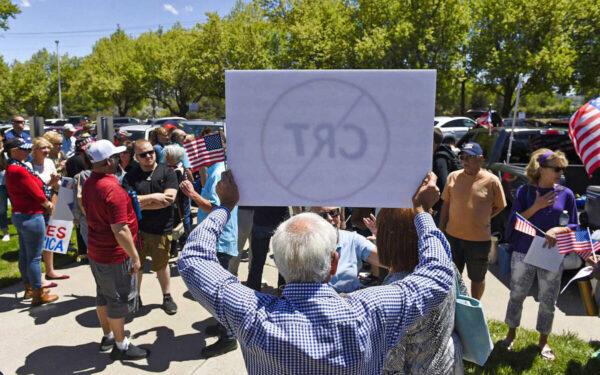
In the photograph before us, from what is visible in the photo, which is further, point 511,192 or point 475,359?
point 511,192

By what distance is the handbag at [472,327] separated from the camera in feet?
6.76

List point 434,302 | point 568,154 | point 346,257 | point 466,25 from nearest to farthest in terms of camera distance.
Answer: point 434,302
point 346,257
point 568,154
point 466,25

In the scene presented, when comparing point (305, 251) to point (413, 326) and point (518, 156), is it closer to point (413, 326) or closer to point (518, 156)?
point (413, 326)

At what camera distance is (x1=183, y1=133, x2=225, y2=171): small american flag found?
12.8 feet

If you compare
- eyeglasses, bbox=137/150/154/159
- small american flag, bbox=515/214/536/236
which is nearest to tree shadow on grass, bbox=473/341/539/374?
small american flag, bbox=515/214/536/236

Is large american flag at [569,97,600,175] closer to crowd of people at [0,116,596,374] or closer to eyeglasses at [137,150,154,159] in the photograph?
crowd of people at [0,116,596,374]

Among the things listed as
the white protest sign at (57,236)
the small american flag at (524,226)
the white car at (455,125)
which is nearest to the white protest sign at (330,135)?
the small american flag at (524,226)

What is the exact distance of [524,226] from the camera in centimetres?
351

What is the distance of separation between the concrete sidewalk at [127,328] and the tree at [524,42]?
20731 mm

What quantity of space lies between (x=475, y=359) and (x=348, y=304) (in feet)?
3.59

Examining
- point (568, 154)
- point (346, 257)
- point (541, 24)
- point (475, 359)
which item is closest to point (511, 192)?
point (568, 154)

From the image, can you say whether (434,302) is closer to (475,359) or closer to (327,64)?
(475,359)

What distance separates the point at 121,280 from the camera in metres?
3.62

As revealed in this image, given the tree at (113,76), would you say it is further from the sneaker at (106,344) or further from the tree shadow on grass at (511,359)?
the tree shadow on grass at (511,359)
